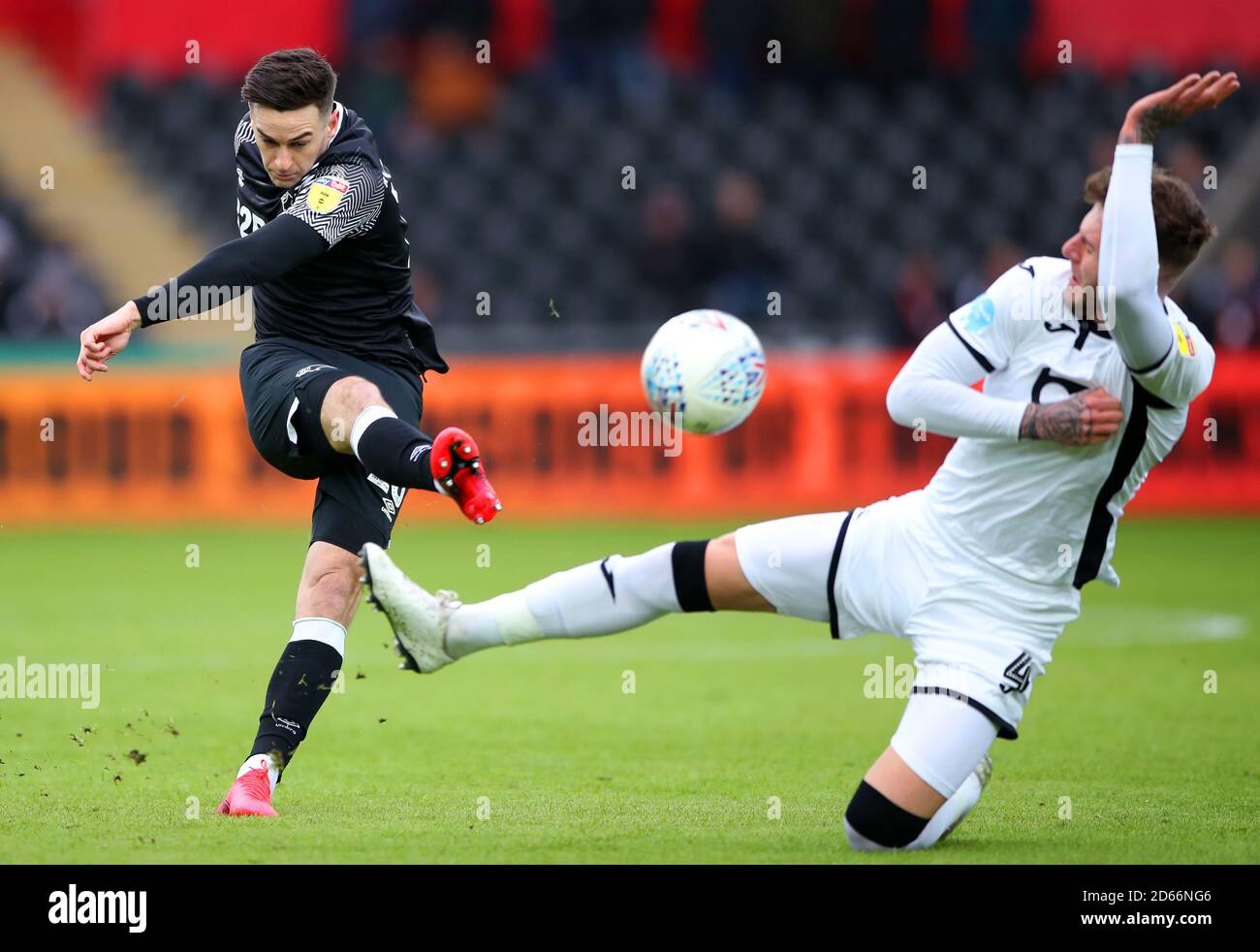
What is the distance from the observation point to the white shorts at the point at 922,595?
531 cm

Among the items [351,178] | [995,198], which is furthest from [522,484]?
[351,178]

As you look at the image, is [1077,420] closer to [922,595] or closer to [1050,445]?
[1050,445]

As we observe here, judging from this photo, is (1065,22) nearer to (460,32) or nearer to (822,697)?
(460,32)

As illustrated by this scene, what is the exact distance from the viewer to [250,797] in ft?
18.1

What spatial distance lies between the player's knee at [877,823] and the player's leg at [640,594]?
0.63 m

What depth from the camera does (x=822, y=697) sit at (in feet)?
28.2

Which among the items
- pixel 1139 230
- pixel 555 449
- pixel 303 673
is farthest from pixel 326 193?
pixel 555 449

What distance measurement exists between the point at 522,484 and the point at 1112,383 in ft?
35.5

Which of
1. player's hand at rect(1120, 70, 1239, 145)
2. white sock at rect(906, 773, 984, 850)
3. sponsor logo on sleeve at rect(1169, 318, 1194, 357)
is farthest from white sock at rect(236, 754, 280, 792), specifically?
player's hand at rect(1120, 70, 1239, 145)

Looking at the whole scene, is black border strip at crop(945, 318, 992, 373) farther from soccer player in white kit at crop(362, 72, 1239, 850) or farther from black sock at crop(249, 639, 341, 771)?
black sock at crop(249, 639, 341, 771)

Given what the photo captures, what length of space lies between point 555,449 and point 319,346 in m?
9.68

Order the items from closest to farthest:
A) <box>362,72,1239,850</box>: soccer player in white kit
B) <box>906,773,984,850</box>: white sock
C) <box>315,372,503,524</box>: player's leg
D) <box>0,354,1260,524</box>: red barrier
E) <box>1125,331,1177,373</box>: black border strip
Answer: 1. <box>1125,331,1177,373</box>: black border strip
2. <box>362,72,1239,850</box>: soccer player in white kit
3. <box>315,372,503,524</box>: player's leg
4. <box>906,773,984,850</box>: white sock
5. <box>0,354,1260,524</box>: red barrier

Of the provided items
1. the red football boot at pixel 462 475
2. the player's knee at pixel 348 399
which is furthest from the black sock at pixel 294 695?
the red football boot at pixel 462 475

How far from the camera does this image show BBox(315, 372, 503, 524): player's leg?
5188 mm
